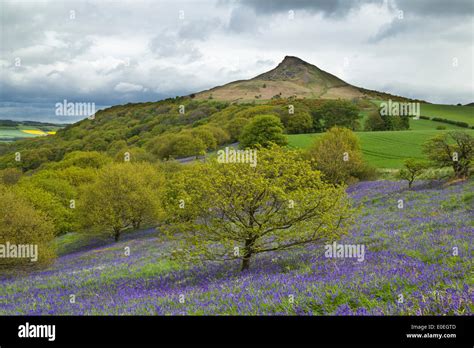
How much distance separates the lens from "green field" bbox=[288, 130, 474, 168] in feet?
218

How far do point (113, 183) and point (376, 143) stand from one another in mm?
58414

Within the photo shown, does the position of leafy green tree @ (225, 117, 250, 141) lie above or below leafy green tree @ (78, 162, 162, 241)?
above

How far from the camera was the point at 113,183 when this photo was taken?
4019 centimetres

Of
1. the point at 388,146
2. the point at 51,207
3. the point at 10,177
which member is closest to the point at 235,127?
the point at 388,146

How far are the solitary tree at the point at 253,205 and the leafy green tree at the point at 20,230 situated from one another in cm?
1448

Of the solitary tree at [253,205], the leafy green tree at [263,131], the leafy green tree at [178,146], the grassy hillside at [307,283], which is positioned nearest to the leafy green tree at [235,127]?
the leafy green tree at [178,146]

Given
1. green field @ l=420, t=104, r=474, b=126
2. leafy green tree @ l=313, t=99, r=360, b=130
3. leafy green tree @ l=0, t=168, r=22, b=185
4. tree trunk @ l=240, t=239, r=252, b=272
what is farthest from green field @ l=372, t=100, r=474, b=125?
tree trunk @ l=240, t=239, r=252, b=272

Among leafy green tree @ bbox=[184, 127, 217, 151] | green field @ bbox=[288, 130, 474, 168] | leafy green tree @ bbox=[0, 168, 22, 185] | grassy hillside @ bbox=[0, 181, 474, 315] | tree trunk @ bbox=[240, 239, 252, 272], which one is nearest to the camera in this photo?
grassy hillside @ bbox=[0, 181, 474, 315]

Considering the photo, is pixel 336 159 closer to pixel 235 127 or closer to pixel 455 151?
pixel 455 151

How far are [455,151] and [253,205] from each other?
2649 cm

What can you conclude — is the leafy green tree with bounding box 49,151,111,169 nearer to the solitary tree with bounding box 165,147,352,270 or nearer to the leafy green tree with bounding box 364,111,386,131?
the solitary tree with bounding box 165,147,352,270

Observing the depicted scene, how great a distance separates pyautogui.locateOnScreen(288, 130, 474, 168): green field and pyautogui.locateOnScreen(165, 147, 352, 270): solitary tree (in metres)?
52.1

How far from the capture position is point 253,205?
13.5 metres
